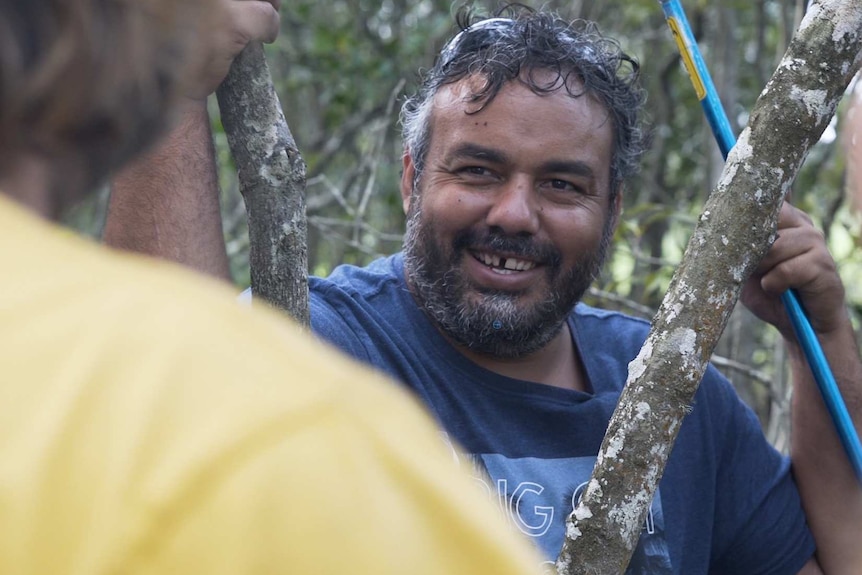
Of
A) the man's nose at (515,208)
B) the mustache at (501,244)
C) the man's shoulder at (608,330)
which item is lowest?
the man's shoulder at (608,330)

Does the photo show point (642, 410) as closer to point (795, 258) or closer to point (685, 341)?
point (685, 341)

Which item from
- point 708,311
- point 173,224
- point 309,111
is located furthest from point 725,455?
point 309,111

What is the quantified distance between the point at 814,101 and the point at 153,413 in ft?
4.84

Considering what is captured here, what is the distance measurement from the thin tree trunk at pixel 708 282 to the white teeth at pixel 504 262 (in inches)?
30.8

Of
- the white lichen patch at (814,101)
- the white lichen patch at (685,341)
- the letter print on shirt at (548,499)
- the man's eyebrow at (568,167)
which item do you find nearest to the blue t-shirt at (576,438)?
the letter print on shirt at (548,499)

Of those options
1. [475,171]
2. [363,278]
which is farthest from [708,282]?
[363,278]

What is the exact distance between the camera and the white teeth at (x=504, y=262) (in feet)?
8.62

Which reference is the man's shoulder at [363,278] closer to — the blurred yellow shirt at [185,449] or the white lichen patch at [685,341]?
the white lichen patch at [685,341]

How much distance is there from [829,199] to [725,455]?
3.44 m

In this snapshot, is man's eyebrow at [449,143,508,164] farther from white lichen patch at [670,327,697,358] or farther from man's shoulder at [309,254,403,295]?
white lichen patch at [670,327,697,358]

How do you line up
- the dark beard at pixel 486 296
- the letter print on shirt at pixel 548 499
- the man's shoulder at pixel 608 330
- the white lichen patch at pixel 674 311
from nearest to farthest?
the white lichen patch at pixel 674 311, the letter print on shirt at pixel 548 499, the dark beard at pixel 486 296, the man's shoulder at pixel 608 330

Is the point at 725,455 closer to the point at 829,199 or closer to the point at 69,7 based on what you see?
the point at 69,7

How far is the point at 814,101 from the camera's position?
1.87 meters

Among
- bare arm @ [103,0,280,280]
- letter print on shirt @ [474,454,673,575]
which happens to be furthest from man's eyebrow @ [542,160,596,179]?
bare arm @ [103,0,280,280]
